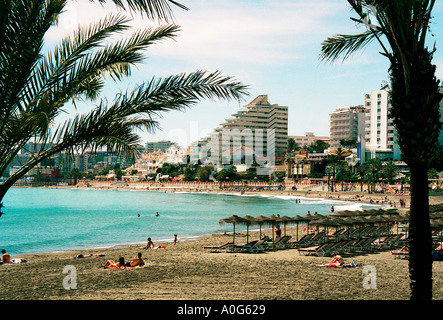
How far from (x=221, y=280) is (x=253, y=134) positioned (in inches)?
6545

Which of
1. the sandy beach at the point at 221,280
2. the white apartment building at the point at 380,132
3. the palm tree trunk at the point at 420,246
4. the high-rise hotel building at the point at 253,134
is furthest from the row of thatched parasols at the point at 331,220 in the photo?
the high-rise hotel building at the point at 253,134

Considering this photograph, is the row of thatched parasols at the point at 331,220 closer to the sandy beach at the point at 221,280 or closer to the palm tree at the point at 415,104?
the sandy beach at the point at 221,280

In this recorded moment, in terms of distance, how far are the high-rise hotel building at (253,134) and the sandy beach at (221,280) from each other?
146 m

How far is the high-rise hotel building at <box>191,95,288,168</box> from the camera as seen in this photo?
17075 cm

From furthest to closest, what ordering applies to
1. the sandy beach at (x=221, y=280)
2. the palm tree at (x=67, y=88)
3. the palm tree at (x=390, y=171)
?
the palm tree at (x=390, y=171) → the sandy beach at (x=221, y=280) → the palm tree at (x=67, y=88)

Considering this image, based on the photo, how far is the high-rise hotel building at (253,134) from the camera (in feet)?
560

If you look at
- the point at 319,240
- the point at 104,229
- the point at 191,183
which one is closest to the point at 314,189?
the point at 191,183

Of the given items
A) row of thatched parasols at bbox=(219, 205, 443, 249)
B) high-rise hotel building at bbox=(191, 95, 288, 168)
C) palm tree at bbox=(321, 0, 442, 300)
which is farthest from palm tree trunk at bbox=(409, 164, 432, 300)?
high-rise hotel building at bbox=(191, 95, 288, 168)

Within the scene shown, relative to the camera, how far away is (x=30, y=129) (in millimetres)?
4742

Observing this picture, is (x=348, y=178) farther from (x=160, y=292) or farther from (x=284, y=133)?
(x=160, y=292)

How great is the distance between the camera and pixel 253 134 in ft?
584

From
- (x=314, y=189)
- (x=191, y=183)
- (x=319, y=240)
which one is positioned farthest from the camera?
(x=191, y=183)

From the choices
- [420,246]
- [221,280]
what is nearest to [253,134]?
[221,280]
